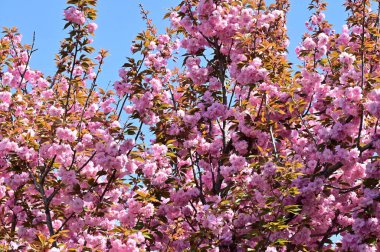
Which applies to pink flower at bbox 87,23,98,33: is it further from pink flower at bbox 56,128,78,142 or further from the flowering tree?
pink flower at bbox 56,128,78,142

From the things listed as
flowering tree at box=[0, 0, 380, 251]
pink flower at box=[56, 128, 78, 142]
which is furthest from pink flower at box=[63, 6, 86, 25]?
pink flower at box=[56, 128, 78, 142]

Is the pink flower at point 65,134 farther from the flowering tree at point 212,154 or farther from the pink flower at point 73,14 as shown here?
the pink flower at point 73,14

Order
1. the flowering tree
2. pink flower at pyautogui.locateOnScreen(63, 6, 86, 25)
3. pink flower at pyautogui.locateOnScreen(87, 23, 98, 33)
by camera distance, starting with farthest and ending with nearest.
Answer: pink flower at pyautogui.locateOnScreen(87, 23, 98, 33) < pink flower at pyautogui.locateOnScreen(63, 6, 86, 25) < the flowering tree

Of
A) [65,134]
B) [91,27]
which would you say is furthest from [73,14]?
[65,134]

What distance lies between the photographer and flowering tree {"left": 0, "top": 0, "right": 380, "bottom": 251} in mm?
6957

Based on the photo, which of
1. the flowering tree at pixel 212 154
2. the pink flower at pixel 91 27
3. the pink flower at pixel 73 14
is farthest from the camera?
the pink flower at pixel 91 27

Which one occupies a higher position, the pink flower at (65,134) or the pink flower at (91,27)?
the pink flower at (91,27)

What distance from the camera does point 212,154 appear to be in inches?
340

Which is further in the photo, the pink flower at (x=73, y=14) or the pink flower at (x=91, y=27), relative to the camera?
the pink flower at (x=91, y=27)

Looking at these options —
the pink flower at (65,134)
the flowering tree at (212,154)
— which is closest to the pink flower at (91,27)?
the flowering tree at (212,154)

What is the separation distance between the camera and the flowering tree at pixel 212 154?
696cm

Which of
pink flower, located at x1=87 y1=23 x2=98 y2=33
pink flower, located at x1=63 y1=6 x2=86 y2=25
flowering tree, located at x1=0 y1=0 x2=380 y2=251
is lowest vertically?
flowering tree, located at x1=0 y1=0 x2=380 y2=251

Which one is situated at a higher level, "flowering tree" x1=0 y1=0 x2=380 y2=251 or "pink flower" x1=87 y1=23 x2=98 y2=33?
"pink flower" x1=87 y1=23 x2=98 y2=33

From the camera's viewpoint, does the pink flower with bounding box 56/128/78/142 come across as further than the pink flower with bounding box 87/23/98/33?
No
